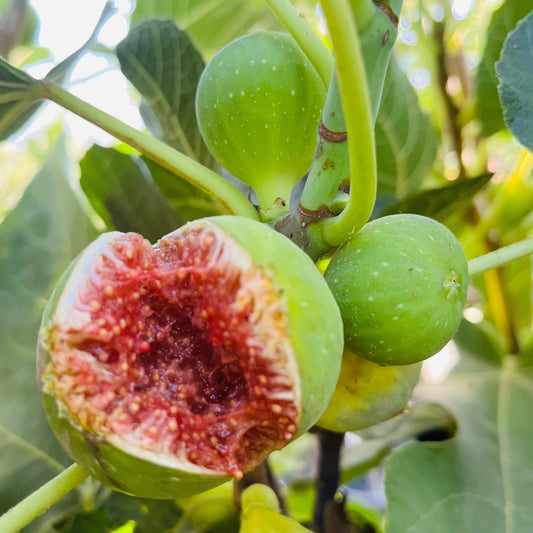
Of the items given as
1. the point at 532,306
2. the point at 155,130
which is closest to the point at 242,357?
the point at 155,130

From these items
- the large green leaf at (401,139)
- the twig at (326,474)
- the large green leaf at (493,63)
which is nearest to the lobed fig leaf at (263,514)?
the twig at (326,474)

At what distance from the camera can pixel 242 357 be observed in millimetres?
519

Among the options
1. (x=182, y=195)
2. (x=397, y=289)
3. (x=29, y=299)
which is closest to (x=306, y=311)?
(x=397, y=289)

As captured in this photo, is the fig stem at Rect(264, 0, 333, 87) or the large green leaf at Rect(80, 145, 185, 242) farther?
the large green leaf at Rect(80, 145, 185, 242)

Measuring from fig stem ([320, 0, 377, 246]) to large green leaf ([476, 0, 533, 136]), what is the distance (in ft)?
1.59

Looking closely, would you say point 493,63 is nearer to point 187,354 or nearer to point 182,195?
point 182,195

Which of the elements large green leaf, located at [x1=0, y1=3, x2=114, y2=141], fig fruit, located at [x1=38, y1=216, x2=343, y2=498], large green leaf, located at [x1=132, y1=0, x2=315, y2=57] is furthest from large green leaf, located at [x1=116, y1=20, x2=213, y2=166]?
fig fruit, located at [x1=38, y1=216, x2=343, y2=498]

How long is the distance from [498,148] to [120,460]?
→ 1.05 metres

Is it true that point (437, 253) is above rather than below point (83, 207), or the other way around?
below

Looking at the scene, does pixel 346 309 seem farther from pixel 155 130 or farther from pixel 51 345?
pixel 155 130

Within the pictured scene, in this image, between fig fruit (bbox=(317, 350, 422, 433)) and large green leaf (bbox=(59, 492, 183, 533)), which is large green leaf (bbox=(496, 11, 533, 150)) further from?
large green leaf (bbox=(59, 492, 183, 533))

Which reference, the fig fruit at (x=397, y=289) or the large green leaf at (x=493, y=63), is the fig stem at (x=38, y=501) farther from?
the large green leaf at (x=493, y=63)

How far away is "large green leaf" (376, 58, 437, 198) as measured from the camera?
2.70 feet

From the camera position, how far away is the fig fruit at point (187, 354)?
46cm
